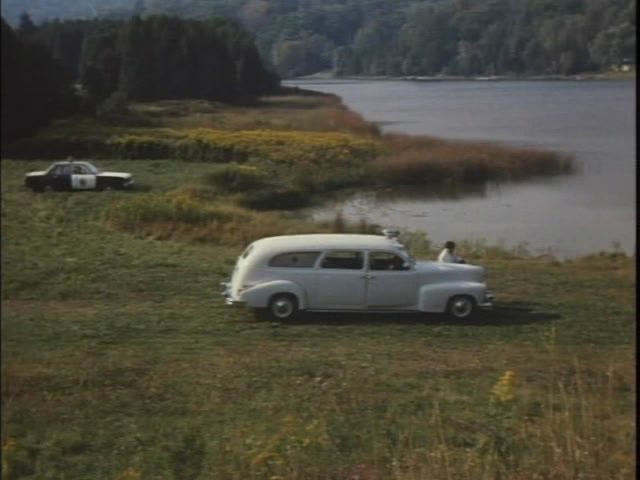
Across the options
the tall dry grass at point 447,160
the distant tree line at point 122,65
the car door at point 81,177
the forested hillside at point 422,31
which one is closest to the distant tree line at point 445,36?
the forested hillside at point 422,31

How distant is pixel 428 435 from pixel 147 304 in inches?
33.2

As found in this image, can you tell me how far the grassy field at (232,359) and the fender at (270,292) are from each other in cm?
6

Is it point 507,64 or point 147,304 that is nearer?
point 147,304

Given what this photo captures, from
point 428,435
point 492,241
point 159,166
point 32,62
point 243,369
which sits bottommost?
point 428,435

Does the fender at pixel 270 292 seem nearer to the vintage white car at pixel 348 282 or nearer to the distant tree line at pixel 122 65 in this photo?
the vintage white car at pixel 348 282

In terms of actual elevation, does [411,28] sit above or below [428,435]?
above

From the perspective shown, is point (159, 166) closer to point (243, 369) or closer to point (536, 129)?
point (243, 369)

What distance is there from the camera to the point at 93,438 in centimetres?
262

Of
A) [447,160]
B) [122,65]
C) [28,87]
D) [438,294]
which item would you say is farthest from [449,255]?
[28,87]

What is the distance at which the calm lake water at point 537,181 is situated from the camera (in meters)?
2.67

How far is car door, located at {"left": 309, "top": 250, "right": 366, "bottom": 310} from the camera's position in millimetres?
2535

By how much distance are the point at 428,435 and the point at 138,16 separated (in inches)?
55.4

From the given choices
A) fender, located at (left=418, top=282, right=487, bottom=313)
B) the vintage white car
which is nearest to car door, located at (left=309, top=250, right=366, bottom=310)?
the vintage white car

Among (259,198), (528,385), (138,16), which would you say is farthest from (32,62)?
(528,385)
